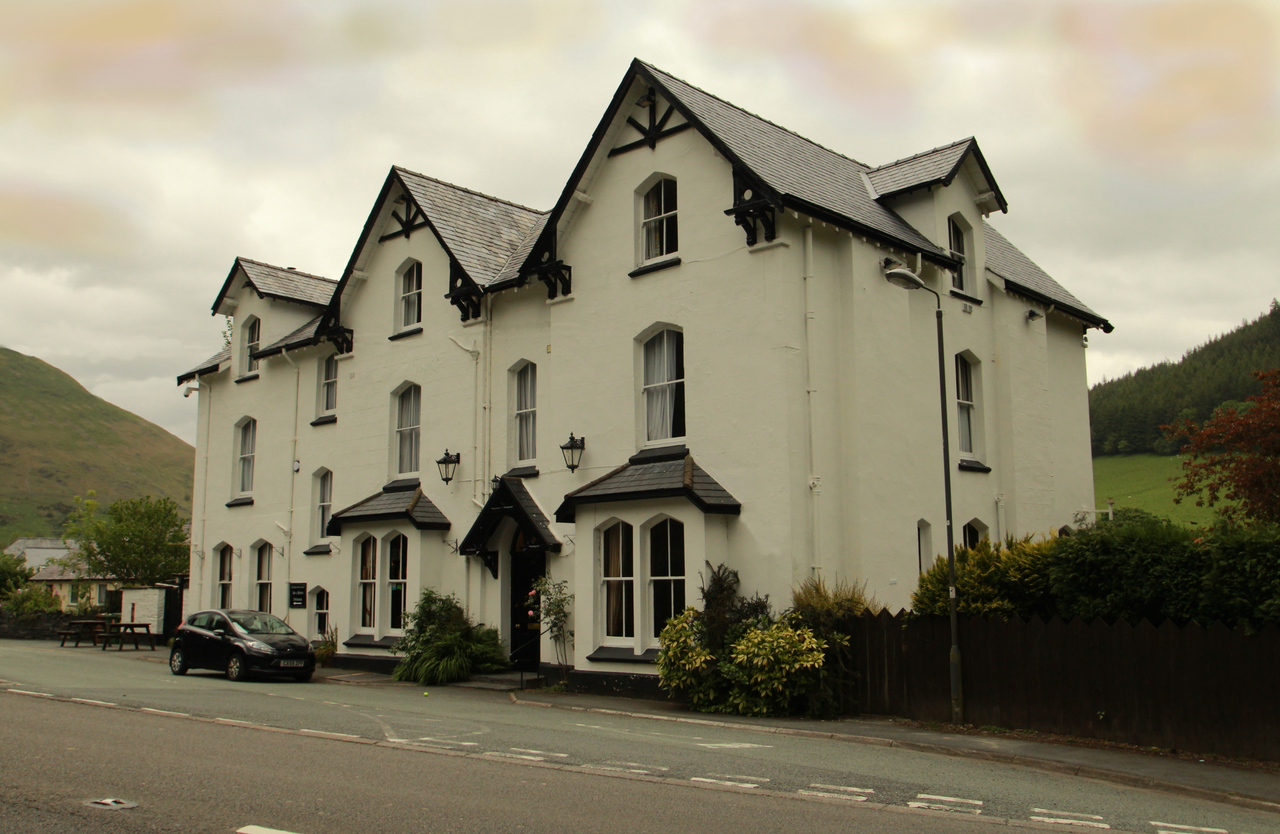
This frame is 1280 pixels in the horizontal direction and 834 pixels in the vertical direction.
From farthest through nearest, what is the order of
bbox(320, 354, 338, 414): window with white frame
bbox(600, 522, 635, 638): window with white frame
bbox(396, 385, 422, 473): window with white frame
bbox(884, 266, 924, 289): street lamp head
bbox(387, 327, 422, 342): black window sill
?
bbox(320, 354, 338, 414): window with white frame
bbox(396, 385, 422, 473): window with white frame
bbox(387, 327, 422, 342): black window sill
bbox(600, 522, 635, 638): window with white frame
bbox(884, 266, 924, 289): street lamp head

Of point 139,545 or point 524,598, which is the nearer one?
point 524,598

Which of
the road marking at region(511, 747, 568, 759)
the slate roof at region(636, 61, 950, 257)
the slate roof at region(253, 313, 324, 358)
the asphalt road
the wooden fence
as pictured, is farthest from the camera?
the slate roof at region(253, 313, 324, 358)

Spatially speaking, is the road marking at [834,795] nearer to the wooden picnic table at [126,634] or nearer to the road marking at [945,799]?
the road marking at [945,799]

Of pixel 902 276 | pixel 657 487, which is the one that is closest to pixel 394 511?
pixel 657 487

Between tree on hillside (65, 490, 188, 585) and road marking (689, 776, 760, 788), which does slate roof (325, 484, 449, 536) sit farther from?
tree on hillside (65, 490, 188, 585)

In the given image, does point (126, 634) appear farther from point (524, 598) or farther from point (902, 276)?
point (902, 276)

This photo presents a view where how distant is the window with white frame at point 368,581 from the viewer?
2327 centimetres

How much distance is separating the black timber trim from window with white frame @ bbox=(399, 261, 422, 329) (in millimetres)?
12797

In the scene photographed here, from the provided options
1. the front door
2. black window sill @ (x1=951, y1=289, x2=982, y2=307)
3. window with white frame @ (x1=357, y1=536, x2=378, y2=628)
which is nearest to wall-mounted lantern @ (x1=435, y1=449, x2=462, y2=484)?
the front door

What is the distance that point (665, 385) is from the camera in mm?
18359

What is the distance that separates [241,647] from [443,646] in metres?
4.01

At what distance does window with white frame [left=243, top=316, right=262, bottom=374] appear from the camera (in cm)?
2877

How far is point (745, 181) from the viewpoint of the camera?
663 inches

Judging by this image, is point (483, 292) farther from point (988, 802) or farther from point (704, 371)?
point (988, 802)
